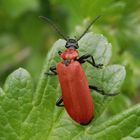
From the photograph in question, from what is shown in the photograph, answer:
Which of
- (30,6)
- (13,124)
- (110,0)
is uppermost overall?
(30,6)

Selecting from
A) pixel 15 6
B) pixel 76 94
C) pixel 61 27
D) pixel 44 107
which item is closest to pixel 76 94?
pixel 76 94

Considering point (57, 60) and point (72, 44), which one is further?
point (72, 44)

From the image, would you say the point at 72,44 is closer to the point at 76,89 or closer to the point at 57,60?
the point at 57,60

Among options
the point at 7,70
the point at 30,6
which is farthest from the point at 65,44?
the point at 7,70

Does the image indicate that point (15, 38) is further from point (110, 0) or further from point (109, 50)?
point (109, 50)

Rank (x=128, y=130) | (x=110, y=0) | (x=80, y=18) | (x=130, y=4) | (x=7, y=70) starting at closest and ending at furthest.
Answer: (x=128, y=130)
(x=110, y=0)
(x=80, y=18)
(x=130, y=4)
(x=7, y=70)

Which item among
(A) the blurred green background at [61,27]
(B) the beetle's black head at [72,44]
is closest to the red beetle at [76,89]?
(B) the beetle's black head at [72,44]

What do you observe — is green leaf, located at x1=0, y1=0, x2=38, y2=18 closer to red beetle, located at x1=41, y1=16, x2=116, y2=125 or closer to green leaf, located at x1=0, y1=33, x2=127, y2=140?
red beetle, located at x1=41, y1=16, x2=116, y2=125

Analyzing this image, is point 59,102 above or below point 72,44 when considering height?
below

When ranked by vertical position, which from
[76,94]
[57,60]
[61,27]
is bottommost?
[76,94]
